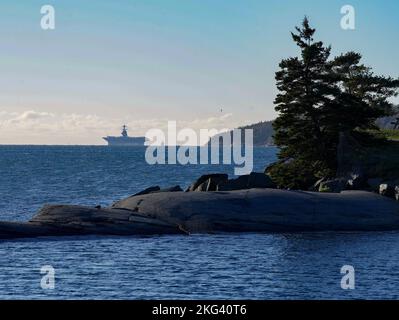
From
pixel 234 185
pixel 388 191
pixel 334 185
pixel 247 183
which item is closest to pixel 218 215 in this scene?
pixel 234 185

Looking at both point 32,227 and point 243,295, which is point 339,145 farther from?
point 243,295

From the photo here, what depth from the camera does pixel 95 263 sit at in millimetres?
36250

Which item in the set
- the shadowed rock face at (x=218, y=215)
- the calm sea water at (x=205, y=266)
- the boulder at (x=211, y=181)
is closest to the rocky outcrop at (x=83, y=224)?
the shadowed rock face at (x=218, y=215)

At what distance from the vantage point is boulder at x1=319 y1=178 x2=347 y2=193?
55.6m

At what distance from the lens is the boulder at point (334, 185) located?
5561cm

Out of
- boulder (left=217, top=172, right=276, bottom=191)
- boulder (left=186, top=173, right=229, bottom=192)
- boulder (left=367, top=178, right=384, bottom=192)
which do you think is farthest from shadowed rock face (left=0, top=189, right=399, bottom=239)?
boulder (left=186, top=173, right=229, bottom=192)

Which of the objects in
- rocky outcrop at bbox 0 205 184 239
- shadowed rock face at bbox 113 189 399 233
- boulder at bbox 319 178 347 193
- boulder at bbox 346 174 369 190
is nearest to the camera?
rocky outcrop at bbox 0 205 184 239

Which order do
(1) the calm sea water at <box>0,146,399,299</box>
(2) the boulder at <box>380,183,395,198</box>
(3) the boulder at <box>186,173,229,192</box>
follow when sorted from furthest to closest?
1. (3) the boulder at <box>186,173,229,192</box>
2. (2) the boulder at <box>380,183,395,198</box>
3. (1) the calm sea water at <box>0,146,399,299</box>

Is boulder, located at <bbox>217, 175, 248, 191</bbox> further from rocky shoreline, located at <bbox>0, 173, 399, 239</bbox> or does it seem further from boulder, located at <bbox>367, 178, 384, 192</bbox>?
boulder, located at <bbox>367, 178, 384, 192</bbox>

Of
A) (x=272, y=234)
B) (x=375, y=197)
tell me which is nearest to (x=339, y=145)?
(x=375, y=197)

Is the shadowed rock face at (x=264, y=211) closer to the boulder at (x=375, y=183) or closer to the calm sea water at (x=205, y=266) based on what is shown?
the calm sea water at (x=205, y=266)

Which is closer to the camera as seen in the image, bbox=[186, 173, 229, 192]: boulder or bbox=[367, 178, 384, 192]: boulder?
bbox=[367, 178, 384, 192]: boulder
